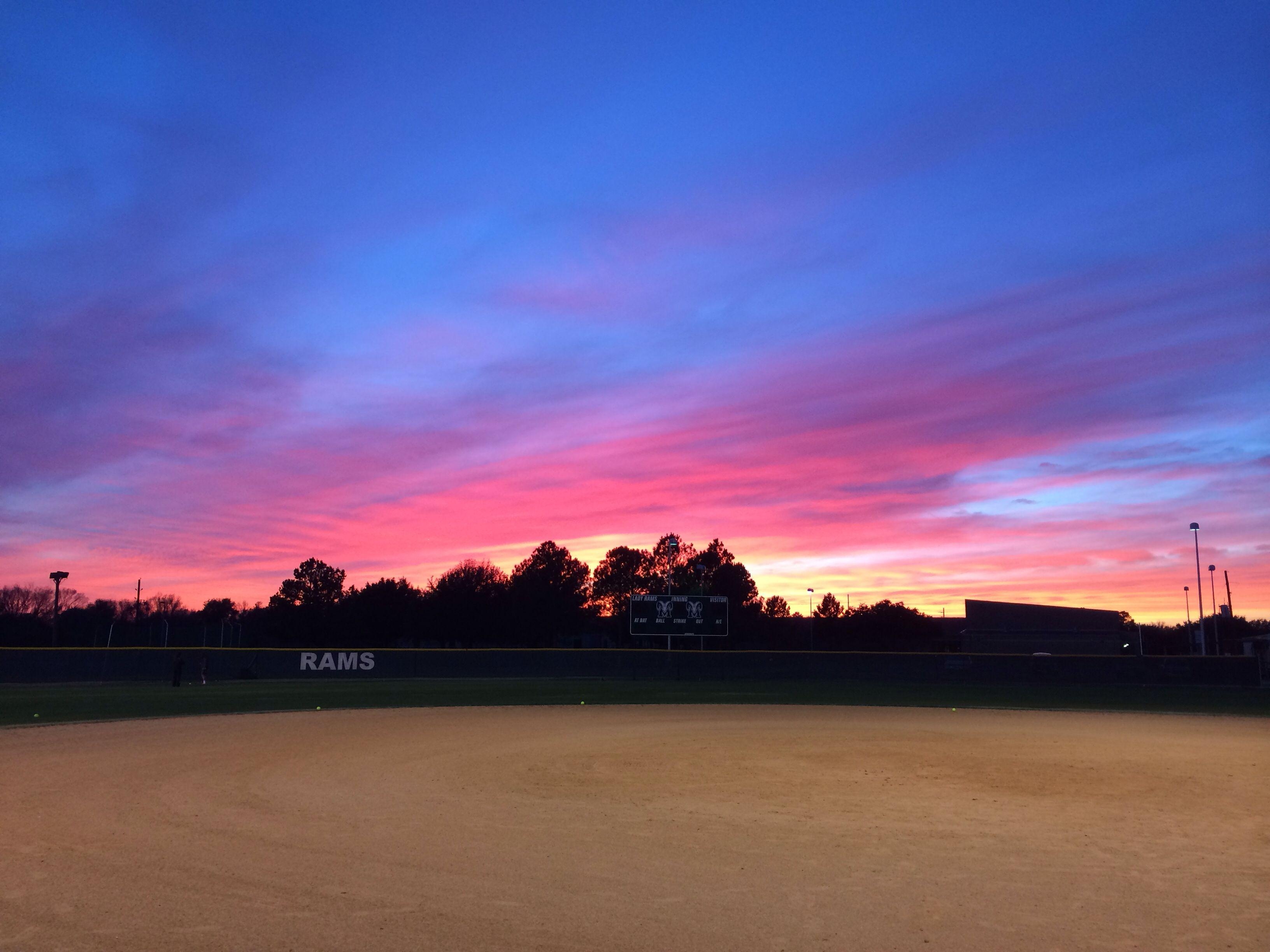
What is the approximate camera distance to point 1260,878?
8.89m

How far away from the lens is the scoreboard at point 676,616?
53.9m

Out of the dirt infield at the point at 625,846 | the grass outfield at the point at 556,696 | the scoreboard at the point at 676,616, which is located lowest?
the grass outfield at the point at 556,696

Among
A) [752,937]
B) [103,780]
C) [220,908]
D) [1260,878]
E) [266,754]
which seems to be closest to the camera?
[752,937]

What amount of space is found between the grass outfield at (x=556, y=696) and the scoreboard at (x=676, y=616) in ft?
12.9

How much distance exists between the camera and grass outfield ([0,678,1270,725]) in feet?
103

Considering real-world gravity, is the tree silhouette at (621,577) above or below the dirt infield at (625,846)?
above

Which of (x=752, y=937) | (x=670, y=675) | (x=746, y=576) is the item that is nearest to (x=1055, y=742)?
(x=752, y=937)

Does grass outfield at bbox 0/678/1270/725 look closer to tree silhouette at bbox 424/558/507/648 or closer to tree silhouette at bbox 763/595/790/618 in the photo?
tree silhouette at bbox 424/558/507/648

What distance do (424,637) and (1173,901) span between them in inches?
4880

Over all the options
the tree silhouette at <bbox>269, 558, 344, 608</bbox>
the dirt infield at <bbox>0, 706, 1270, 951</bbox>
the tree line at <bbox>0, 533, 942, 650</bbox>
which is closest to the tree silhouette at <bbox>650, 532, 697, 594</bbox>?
the tree line at <bbox>0, 533, 942, 650</bbox>

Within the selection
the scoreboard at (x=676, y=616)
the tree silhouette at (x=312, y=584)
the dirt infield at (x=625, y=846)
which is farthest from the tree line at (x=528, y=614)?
the dirt infield at (x=625, y=846)

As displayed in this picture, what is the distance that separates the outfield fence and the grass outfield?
46.0 inches

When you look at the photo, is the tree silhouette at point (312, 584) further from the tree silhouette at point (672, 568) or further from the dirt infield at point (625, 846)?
the dirt infield at point (625, 846)

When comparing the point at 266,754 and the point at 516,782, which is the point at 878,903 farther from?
the point at 266,754
